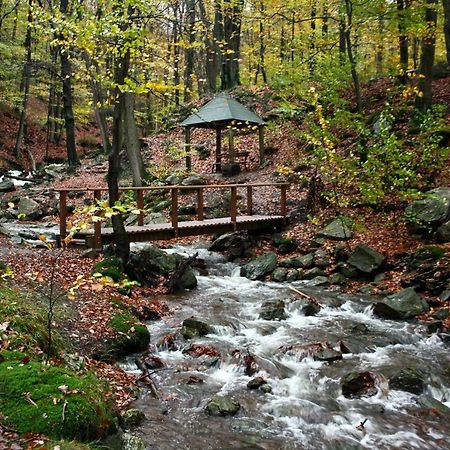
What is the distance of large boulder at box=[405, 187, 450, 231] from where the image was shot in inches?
400

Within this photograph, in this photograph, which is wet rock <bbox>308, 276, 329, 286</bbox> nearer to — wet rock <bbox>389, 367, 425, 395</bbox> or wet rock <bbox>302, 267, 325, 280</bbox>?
wet rock <bbox>302, 267, 325, 280</bbox>

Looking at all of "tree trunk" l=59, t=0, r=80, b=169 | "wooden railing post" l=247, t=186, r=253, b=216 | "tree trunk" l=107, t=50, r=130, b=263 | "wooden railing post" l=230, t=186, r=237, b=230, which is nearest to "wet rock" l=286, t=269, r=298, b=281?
"wooden railing post" l=230, t=186, r=237, b=230

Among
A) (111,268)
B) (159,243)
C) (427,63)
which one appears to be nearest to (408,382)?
(111,268)

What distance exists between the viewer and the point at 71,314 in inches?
255

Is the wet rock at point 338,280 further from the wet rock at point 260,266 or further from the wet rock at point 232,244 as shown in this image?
the wet rock at point 232,244

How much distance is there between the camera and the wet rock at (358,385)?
5.80 metres

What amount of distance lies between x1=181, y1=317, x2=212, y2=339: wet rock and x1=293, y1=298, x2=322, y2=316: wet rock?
2.11 m

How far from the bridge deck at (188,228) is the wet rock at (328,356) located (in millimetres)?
5316

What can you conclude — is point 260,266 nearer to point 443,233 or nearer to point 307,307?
point 307,307

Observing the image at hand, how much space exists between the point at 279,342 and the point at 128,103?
40.4 feet

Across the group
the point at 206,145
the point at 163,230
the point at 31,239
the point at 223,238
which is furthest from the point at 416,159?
the point at 206,145

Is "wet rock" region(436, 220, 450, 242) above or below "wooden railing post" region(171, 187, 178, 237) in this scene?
below

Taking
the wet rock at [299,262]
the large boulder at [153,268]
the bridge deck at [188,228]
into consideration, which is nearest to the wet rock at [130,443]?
the large boulder at [153,268]

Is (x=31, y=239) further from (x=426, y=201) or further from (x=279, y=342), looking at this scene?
(x=426, y=201)
